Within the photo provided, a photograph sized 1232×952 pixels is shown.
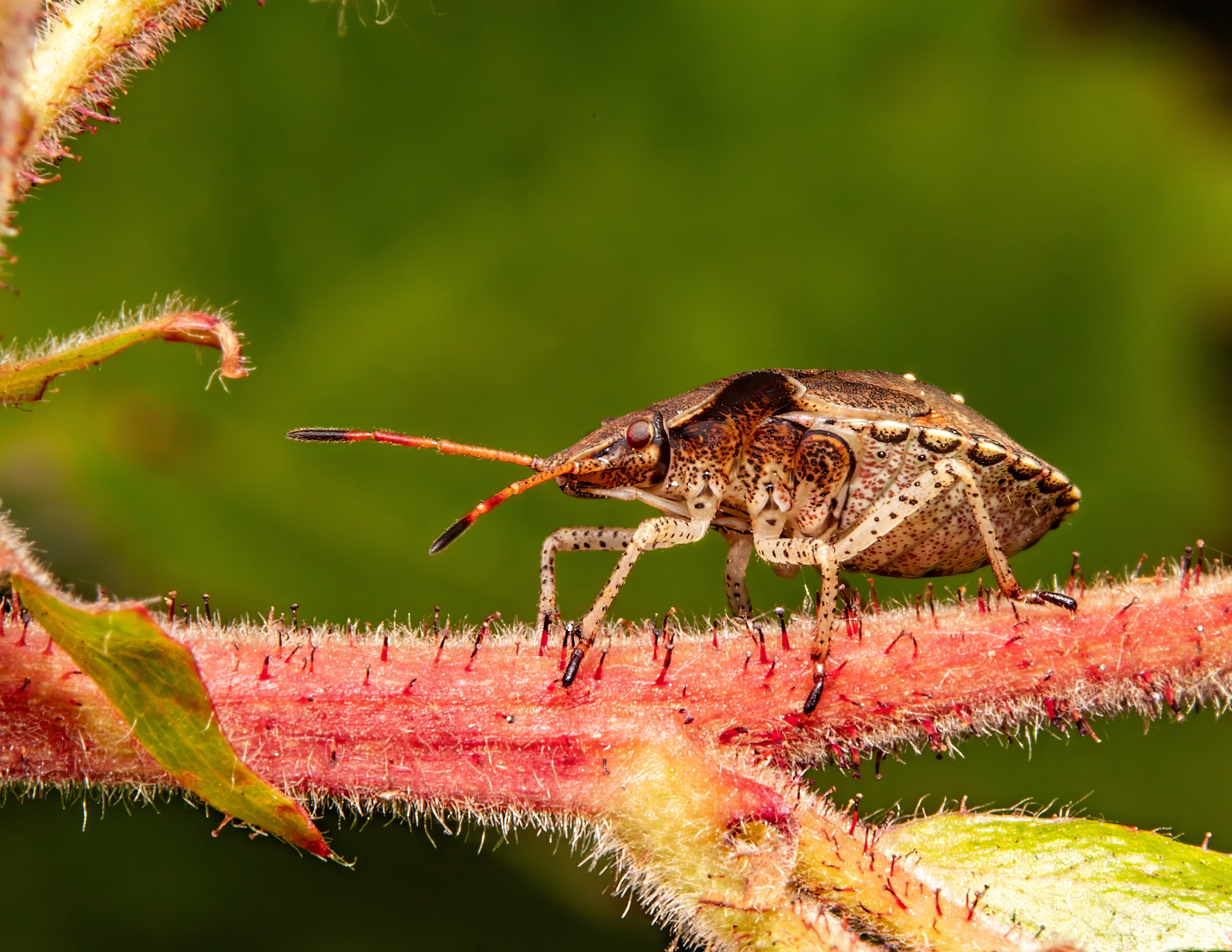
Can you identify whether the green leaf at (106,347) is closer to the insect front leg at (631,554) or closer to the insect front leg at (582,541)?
the insect front leg at (631,554)

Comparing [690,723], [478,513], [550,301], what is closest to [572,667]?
[690,723]

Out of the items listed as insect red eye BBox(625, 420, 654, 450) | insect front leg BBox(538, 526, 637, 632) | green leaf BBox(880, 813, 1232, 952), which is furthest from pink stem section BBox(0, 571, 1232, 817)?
insect red eye BBox(625, 420, 654, 450)

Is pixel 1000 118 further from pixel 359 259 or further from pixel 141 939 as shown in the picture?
pixel 141 939

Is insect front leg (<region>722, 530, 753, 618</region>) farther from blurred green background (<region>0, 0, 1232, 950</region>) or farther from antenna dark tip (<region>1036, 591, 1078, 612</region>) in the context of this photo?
antenna dark tip (<region>1036, 591, 1078, 612</region>)

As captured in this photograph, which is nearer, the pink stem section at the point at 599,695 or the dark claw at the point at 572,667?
the pink stem section at the point at 599,695

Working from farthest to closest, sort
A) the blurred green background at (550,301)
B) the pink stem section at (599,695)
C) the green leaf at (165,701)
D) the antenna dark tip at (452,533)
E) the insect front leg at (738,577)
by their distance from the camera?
the blurred green background at (550,301) → the insect front leg at (738,577) → the antenna dark tip at (452,533) → the pink stem section at (599,695) → the green leaf at (165,701)

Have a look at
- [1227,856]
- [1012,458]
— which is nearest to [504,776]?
[1227,856]

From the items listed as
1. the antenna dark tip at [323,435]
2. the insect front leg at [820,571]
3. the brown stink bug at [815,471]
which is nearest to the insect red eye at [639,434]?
the brown stink bug at [815,471]
